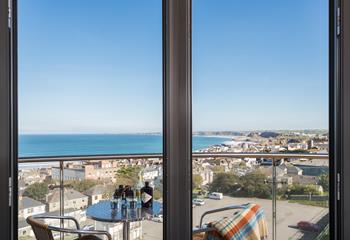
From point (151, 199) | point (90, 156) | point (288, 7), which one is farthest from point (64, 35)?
point (288, 7)

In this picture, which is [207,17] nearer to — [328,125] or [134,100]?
[134,100]

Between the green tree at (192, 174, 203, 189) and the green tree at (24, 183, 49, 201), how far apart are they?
3.35ft

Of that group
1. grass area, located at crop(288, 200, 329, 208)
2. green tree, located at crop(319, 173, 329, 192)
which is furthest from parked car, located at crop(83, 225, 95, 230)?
green tree, located at crop(319, 173, 329, 192)

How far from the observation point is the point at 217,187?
1953 mm

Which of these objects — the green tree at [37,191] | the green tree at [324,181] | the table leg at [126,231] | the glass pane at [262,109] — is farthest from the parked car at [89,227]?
the green tree at [324,181]

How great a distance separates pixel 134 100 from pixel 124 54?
0.37m

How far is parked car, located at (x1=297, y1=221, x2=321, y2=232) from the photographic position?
175 centimetres

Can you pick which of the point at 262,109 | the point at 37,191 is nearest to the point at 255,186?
the point at 262,109

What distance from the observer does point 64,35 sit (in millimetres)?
2186

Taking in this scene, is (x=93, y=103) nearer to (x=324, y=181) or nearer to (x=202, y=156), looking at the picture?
(x=202, y=156)

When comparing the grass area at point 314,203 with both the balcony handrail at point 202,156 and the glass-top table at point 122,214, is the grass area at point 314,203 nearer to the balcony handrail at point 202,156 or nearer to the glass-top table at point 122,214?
the balcony handrail at point 202,156

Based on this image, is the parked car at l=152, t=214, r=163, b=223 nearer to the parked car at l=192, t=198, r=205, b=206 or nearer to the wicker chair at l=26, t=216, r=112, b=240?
the parked car at l=192, t=198, r=205, b=206

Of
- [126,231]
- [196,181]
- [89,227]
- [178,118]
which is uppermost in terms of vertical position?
[178,118]

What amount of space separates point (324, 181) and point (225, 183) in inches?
23.4
